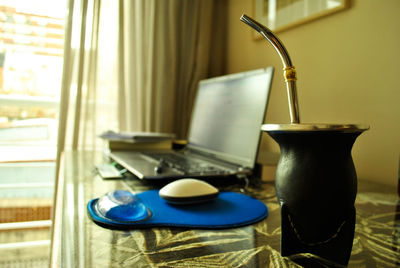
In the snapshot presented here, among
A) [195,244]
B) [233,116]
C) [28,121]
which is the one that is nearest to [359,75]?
[233,116]

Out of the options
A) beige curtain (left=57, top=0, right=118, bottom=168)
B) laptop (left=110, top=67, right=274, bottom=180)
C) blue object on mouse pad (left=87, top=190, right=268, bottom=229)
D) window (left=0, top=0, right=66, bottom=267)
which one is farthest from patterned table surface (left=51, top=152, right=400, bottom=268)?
window (left=0, top=0, right=66, bottom=267)

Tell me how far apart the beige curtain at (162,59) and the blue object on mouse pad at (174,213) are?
3.34 feet

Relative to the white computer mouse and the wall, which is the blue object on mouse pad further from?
the wall

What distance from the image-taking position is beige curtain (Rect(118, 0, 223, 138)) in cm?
155

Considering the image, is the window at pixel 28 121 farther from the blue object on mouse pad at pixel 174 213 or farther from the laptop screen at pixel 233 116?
the blue object on mouse pad at pixel 174 213

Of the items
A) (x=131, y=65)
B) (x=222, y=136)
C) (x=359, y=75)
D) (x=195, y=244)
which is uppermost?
(x=131, y=65)

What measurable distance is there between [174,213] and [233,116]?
1.70 ft

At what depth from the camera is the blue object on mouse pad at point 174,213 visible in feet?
1.58

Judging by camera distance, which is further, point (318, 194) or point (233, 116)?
point (233, 116)

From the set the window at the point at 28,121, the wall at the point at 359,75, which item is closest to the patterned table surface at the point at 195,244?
the wall at the point at 359,75

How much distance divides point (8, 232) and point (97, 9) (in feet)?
4.04

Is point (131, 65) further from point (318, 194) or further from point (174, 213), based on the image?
point (318, 194)

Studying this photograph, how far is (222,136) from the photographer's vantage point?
3.37 ft

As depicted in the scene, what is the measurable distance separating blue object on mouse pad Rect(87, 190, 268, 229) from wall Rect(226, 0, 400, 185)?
442mm
